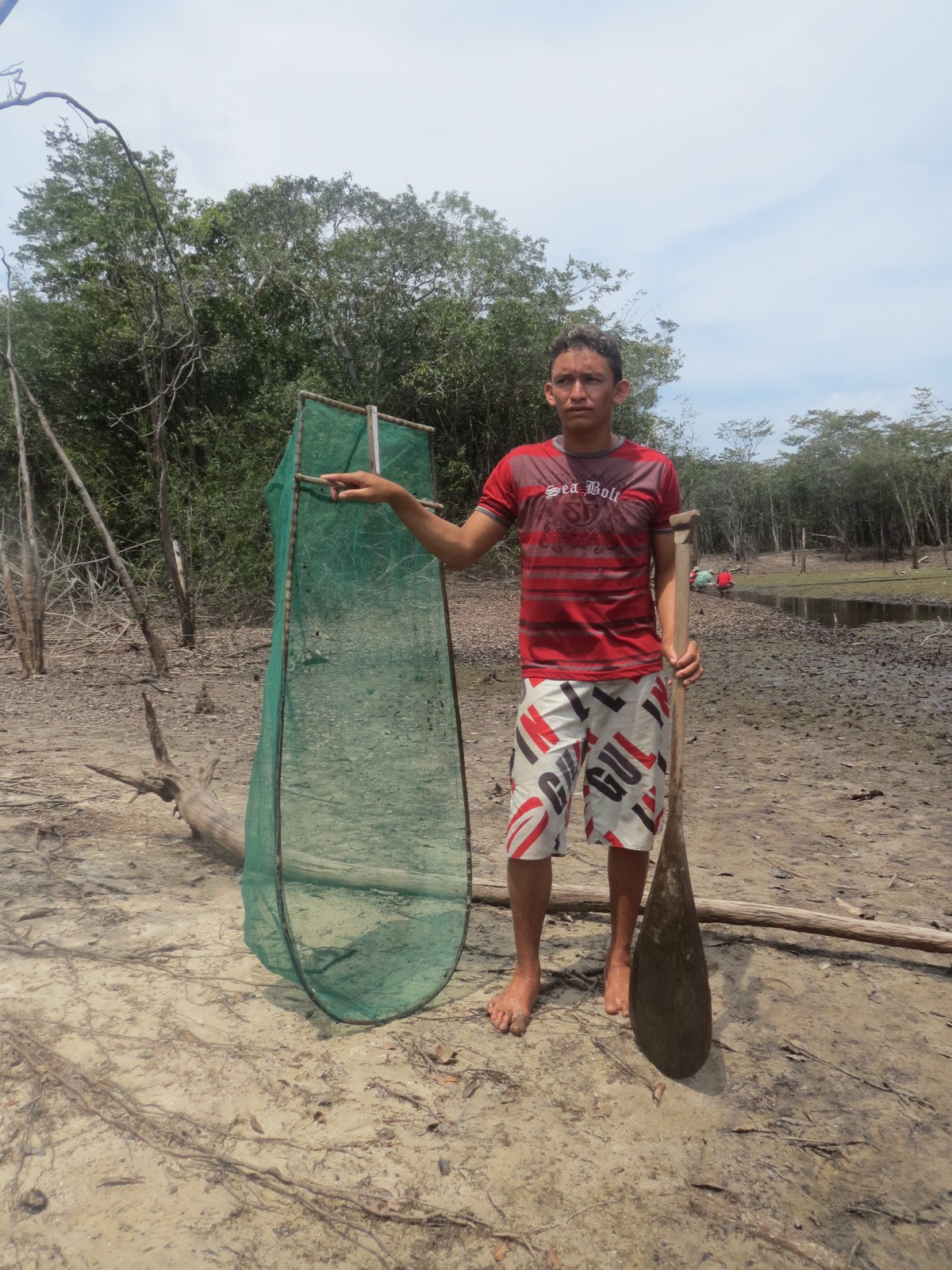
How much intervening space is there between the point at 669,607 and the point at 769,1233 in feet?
4.63

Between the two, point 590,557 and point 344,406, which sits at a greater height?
point 344,406

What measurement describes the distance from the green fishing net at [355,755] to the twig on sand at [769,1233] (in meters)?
0.96

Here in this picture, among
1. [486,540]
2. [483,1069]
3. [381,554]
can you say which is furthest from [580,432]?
[483,1069]

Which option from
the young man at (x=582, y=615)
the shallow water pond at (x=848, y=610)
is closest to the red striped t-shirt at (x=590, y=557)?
the young man at (x=582, y=615)

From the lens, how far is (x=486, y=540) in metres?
2.34

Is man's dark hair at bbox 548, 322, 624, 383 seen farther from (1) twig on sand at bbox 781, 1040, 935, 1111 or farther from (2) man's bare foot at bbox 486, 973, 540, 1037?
(1) twig on sand at bbox 781, 1040, 935, 1111

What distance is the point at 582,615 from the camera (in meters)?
2.27

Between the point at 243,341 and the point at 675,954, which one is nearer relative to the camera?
the point at 675,954

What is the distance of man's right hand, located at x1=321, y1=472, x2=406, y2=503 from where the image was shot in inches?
82.5

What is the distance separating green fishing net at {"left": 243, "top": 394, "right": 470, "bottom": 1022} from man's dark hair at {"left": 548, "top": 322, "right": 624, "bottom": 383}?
1.73ft

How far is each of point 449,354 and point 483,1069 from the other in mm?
18345

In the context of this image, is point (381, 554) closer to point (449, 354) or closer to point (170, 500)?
point (170, 500)

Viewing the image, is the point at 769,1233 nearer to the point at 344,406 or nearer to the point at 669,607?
the point at 669,607

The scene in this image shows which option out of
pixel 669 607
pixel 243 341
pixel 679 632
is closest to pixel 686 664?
pixel 679 632
